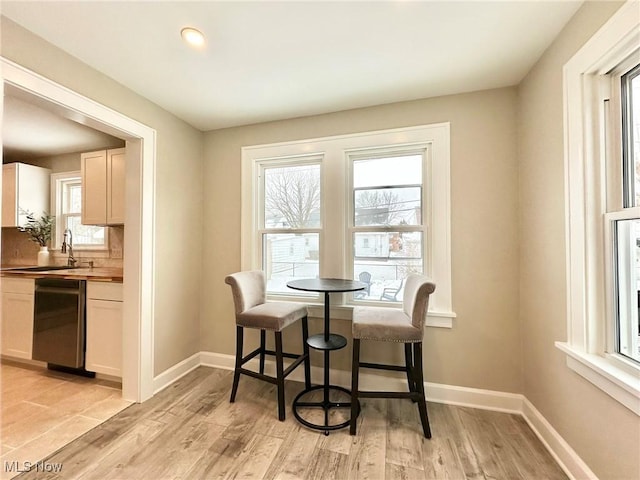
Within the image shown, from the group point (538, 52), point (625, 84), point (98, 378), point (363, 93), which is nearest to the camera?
point (625, 84)

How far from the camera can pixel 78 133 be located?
9.21ft

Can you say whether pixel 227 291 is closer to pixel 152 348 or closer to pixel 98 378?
pixel 152 348

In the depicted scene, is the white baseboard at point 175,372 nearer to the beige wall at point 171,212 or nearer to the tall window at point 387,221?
the beige wall at point 171,212

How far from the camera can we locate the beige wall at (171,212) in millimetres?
1923

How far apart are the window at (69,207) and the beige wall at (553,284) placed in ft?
14.9

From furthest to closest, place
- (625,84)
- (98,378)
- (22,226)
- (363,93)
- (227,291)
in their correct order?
(22,226) → (227,291) → (98,378) → (363,93) → (625,84)

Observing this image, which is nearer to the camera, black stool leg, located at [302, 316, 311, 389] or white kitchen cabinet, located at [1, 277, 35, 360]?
black stool leg, located at [302, 316, 311, 389]

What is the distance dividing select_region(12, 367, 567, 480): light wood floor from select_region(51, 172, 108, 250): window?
2.45 metres

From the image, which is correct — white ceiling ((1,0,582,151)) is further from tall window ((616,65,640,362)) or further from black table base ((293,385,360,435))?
black table base ((293,385,360,435))

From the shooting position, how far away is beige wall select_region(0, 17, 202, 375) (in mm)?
1923

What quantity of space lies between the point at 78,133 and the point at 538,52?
3948 millimetres

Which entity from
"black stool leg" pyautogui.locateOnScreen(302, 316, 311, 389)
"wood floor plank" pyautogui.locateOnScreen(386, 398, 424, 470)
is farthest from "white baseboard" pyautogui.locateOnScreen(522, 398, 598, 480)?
"black stool leg" pyautogui.locateOnScreen(302, 316, 311, 389)

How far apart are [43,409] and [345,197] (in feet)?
9.13

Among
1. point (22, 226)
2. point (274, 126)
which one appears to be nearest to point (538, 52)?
point (274, 126)
